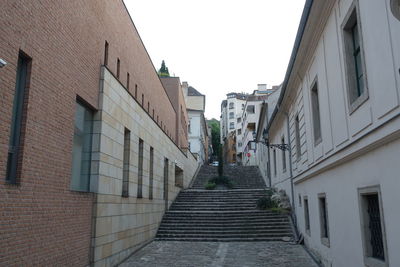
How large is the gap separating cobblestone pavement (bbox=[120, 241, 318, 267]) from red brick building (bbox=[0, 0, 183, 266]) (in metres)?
3.06

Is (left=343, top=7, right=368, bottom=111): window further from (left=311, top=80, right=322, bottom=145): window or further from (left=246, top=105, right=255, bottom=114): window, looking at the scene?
(left=246, top=105, right=255, bottom=114): window

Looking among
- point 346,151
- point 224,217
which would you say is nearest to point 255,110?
point 224,217

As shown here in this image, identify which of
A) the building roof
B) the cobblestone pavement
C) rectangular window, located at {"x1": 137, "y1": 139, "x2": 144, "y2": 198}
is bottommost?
the cobblestone pavement

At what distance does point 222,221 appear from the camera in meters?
17.3

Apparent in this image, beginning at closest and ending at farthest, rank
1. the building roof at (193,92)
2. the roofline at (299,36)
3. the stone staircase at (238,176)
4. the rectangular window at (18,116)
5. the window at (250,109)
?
the rectangular window at (18,116) < the roofline at (299,36) < the stone staircase at (238,176) < the window at (250,109) < the building roof at (193,92)

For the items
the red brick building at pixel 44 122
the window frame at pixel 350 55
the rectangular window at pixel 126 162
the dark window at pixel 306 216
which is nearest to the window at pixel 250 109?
the dark window at pixel 306 216

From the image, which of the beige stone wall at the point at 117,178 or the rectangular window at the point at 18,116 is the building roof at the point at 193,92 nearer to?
the beige stone wall at the point at 117,178

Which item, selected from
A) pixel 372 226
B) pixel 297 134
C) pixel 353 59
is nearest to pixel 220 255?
pixel 297 134

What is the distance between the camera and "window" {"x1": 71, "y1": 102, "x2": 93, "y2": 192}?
28.2 feet

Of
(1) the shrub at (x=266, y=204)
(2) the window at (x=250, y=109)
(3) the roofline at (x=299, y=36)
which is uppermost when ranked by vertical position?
(2) the window at (x=250, y=109)

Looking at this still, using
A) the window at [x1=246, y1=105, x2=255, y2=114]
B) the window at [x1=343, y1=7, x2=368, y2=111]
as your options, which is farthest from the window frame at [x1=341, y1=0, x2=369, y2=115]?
the window at [x1=246, y1=105, x2=255, y2=114]

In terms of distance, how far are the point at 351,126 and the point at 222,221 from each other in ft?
37.5

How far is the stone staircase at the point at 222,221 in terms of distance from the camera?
51.4 feet

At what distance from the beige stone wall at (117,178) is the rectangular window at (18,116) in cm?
310
